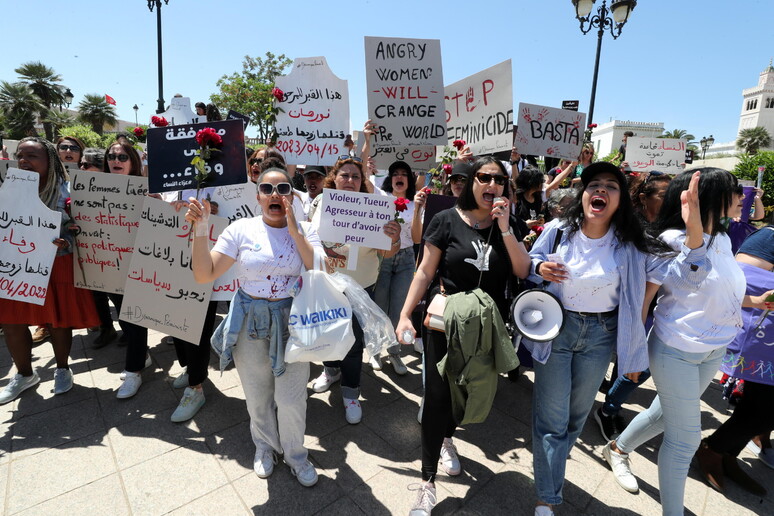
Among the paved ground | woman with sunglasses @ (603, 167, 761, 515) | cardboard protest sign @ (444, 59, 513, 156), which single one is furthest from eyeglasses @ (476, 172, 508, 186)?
the paved ground

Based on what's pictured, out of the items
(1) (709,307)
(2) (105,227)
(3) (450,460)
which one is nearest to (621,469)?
(3) (450,460)

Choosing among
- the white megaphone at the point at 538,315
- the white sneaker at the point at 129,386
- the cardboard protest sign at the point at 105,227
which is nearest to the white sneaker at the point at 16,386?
the white sneaker at the point at 129,386

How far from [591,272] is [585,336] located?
0.36 meters

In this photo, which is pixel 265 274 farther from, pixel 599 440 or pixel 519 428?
pixel 599 440

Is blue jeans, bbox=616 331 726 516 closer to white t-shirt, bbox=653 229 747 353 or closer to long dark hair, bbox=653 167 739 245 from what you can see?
white t-shirt, bbox=653 229 747 353

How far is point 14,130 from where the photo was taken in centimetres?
3225

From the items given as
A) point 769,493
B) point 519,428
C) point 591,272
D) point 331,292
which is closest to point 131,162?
point 331,292

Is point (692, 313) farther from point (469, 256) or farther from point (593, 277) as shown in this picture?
point (469, 256)

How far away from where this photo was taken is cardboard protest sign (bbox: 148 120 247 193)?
104 inches

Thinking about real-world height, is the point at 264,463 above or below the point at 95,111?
below

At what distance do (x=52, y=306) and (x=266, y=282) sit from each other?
234 cm

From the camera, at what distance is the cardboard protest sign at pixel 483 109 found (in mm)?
3643

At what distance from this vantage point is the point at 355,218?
2984mm

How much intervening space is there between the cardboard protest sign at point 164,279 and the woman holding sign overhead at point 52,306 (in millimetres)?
548
